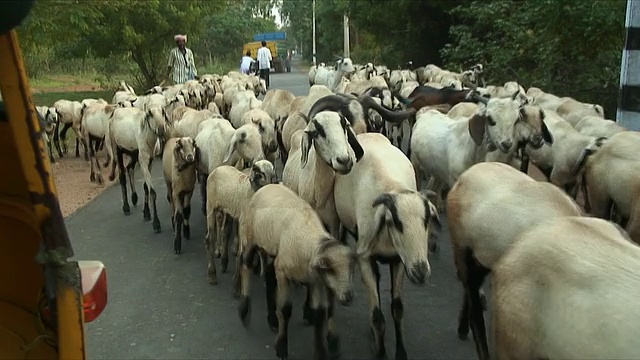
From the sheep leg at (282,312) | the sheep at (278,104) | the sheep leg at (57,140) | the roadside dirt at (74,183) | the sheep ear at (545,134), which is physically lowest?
the roadside dirt at (74,183)

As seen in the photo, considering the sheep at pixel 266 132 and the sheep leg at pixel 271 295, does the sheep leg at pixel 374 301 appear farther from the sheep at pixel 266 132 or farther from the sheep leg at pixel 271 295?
the sheep at pixel 266 132

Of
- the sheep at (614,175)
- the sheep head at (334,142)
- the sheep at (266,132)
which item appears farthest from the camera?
the sheep at (266,132)

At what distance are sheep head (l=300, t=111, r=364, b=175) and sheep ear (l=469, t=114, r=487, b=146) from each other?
1656 millimetres

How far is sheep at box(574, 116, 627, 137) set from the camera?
739 cm

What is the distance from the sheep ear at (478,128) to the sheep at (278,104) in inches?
209

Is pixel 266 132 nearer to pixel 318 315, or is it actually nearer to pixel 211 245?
pixel 211 245

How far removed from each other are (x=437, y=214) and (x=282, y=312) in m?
1.45

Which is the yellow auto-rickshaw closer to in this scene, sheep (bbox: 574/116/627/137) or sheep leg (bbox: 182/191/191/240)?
sheep leg (bbox: 182/191/191/240)

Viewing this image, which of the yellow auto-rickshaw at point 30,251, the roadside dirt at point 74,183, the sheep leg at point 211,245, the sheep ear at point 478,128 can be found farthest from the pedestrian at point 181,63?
the yellow auto-rickshaw at point 30,251

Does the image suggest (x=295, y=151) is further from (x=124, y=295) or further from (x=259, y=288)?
(x=124, y=295)

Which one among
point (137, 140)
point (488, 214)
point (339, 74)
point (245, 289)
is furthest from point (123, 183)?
point (339, 74)

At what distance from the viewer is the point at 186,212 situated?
27.7 ft

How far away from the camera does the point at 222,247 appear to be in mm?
7289

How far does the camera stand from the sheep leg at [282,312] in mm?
5203
